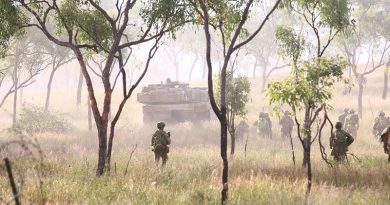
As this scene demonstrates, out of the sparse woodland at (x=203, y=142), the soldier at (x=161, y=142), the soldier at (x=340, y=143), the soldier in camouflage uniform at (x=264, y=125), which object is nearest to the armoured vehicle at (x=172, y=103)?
the sparse woodland at (x=203, y=142)

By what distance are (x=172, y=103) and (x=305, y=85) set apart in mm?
20907

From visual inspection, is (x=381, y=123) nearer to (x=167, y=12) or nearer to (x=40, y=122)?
(x=167, y=12)

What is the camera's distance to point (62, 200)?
7.48m

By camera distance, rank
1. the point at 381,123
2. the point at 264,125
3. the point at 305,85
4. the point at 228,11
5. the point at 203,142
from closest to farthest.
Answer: the point at 305,85 < the point at 228,11 < the point at 381,123 < the point at 203,142 < the point at 264,125

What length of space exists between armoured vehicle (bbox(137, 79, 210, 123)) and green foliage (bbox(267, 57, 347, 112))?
65.9ft

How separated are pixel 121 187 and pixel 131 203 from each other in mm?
1300

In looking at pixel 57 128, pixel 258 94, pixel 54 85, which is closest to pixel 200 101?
pixel 57 128

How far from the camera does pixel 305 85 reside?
818 centimetres

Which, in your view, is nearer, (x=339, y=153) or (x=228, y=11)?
(x=228, y=11)

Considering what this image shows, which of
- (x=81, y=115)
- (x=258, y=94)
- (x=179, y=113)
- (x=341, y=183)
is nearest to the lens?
(x=341, y=183)

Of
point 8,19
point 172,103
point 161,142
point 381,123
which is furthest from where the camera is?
point 172,103

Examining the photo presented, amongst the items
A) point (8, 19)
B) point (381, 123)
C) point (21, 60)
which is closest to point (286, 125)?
point (381, 123)

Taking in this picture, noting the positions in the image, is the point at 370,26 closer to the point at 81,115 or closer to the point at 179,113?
the point at 179,113

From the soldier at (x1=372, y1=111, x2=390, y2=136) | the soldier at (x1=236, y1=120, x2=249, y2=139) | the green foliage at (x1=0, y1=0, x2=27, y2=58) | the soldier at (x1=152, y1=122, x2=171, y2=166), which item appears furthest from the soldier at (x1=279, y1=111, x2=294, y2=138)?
the green foliage at (x1=0, y1=0, x2=27, y2=58)
